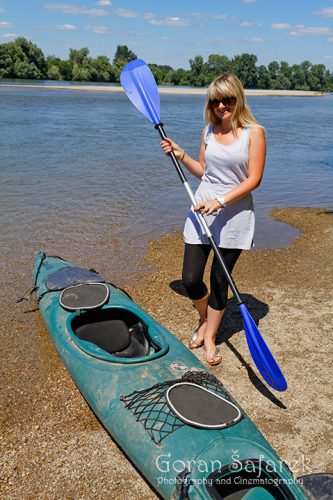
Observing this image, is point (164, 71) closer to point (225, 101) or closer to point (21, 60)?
point (21, 60)

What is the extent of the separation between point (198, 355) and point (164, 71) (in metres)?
120

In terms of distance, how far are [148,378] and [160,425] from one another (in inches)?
14.4

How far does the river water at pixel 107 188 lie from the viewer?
6848 mm

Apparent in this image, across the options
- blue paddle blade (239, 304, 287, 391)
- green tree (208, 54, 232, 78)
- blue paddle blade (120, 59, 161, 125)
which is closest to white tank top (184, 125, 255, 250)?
blue paddle blade (239, 304, 287, 391)

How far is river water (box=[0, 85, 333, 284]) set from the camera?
685cm

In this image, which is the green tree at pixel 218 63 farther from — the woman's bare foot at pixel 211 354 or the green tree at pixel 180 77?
the woman's bare foot at pixel 211 354

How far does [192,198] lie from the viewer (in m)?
3.38

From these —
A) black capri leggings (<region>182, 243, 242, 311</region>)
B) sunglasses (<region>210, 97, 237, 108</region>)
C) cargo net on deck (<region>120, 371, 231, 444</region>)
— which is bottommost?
cargo net on deck (<region>120, 371, 231, 444</region>)

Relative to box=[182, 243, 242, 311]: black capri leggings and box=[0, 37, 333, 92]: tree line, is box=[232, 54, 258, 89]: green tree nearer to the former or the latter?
box=[0, 37, 333, 92]: tree line

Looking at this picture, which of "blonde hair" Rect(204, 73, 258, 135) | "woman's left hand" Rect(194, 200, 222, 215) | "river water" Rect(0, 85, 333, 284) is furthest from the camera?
"river water" Rect(0, 85, 333, 284)

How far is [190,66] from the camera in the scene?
10819cm

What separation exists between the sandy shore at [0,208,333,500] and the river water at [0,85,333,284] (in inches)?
51.8

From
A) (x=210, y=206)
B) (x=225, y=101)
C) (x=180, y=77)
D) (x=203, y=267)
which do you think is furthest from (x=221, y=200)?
(x=180, y=77)

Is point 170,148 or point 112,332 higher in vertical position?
point 170,148
